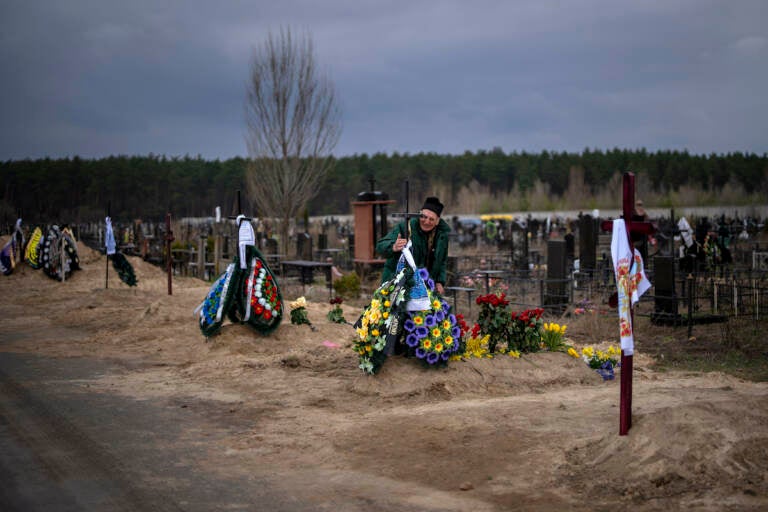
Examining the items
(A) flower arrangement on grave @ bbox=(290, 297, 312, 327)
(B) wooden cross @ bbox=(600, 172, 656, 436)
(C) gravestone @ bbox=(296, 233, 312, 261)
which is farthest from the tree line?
(B) wooden cross @ bbox=(600, 172, 656, 436)

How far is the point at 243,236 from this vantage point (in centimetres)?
1173

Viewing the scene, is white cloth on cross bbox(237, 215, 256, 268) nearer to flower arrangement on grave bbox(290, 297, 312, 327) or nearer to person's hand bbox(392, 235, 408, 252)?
flower arrangement on grave bbox(290, 297, 312, 327)

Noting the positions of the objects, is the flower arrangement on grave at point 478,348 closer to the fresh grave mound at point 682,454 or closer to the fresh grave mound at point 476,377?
the fresh grave mound at point 476,377

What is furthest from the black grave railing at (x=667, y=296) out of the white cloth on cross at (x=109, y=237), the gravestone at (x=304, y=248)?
the white cloth on cross at (x=109, y=237)

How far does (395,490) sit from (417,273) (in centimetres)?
342

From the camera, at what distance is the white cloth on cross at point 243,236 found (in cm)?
1162

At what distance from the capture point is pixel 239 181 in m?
69.3

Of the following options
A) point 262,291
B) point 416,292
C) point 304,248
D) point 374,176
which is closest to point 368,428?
point 416,292

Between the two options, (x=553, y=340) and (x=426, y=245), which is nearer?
(x=426, y=245)

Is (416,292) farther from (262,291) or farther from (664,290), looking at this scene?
(664,290)

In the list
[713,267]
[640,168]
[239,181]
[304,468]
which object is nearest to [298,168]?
[713,267]

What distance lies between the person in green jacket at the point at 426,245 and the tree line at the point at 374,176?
4773 cm

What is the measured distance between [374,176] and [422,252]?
5967 centimetres

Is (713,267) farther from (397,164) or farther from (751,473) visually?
(397,164)
